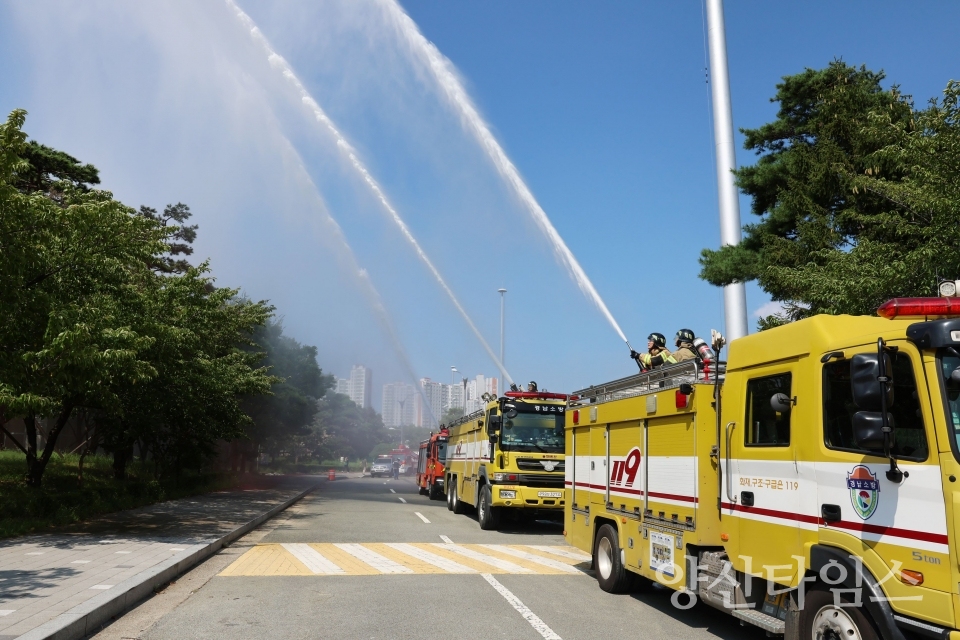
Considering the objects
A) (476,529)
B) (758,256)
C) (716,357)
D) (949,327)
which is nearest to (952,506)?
(949,327)

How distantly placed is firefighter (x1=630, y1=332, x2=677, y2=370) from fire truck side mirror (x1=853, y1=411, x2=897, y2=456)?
15.5ft

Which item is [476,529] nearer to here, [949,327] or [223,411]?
[223,411]

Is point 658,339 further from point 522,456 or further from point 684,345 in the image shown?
point 522,456

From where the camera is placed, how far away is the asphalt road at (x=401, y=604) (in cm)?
707

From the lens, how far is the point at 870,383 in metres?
4.44

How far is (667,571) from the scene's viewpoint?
7.36 m

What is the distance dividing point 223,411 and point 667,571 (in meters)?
18.6

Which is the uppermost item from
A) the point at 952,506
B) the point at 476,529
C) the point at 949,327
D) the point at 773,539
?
the point at 949,327

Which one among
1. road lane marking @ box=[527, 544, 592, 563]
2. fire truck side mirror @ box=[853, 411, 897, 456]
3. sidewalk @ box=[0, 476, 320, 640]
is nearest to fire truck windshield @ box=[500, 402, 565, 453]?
road lane marking @ box=[527, 544, 592, 563]

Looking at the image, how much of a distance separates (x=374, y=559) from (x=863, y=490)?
8570 millimetres

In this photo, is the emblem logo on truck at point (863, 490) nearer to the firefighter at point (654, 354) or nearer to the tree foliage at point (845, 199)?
the firefighter at point (654, 354)

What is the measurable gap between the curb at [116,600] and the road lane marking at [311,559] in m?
1.41

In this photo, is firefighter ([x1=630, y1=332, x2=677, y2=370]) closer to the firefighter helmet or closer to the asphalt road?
the firefighter helmet

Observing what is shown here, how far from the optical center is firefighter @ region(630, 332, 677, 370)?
9.53m
